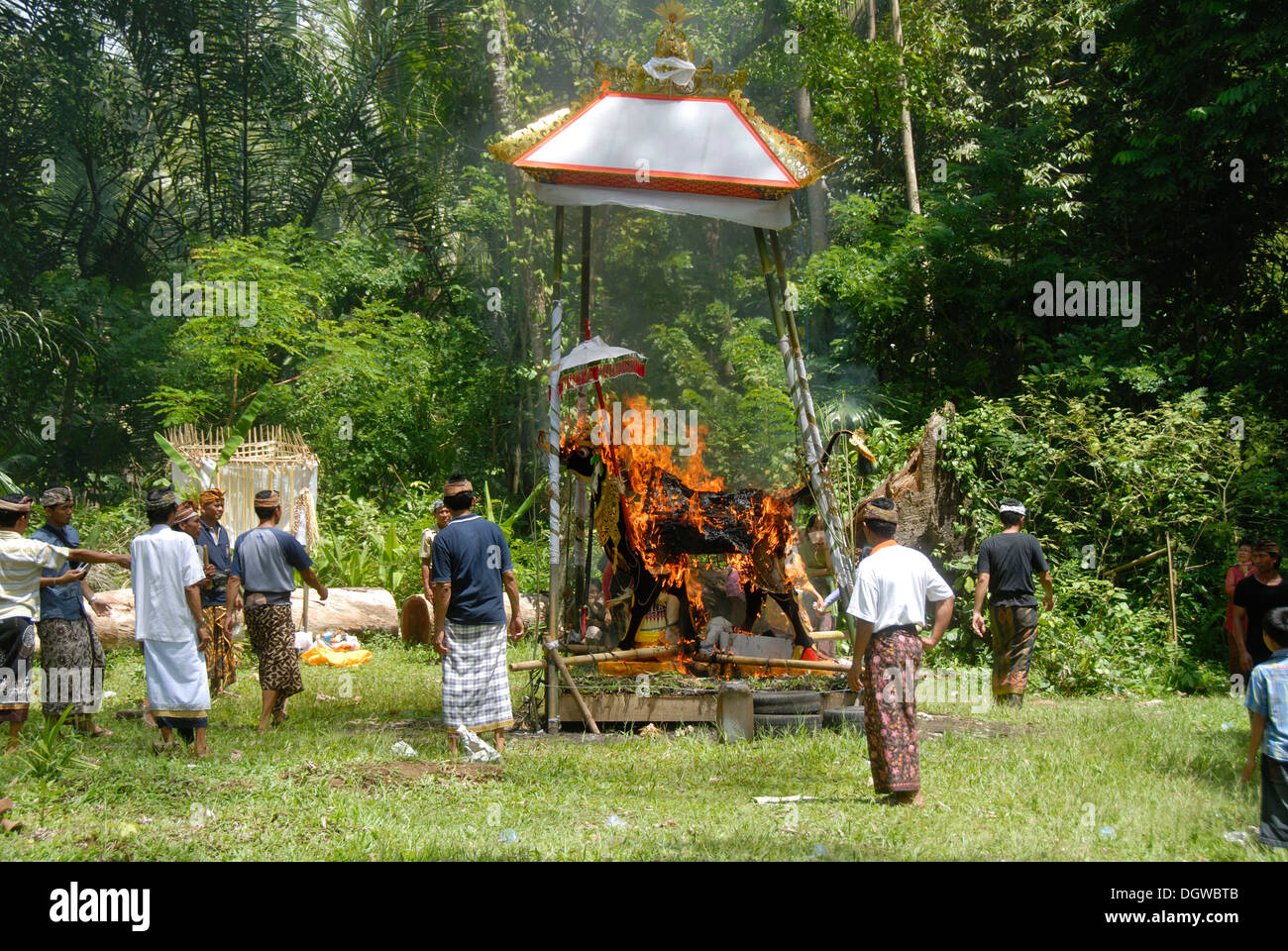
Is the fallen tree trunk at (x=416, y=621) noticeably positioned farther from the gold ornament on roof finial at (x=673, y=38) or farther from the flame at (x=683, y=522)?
the gold ornament on roof finial at (x=673, y=38)

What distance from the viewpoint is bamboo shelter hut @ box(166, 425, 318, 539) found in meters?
16.3

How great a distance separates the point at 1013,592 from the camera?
10.2 m

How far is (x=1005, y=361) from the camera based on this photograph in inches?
727

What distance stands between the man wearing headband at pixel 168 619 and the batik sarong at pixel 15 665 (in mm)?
777

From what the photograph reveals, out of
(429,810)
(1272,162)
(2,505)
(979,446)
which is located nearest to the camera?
(429,810)

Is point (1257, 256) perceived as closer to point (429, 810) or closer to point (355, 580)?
point (355, 580)

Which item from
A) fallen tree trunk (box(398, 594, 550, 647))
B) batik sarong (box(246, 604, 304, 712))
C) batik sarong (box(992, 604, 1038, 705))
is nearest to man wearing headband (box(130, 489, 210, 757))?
batik sarong (box(246, 604, 304, 712))

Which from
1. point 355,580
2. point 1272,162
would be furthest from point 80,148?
point 1272,162

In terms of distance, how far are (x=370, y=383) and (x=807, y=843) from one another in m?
16.5

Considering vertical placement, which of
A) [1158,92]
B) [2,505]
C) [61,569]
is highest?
[1158,92]

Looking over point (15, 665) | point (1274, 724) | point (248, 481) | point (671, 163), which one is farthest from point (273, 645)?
point (248, 481)

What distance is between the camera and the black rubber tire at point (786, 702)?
9.05 metres

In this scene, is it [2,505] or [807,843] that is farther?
[2,505]

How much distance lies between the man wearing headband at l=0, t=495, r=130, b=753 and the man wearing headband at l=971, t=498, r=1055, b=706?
7.50 m
